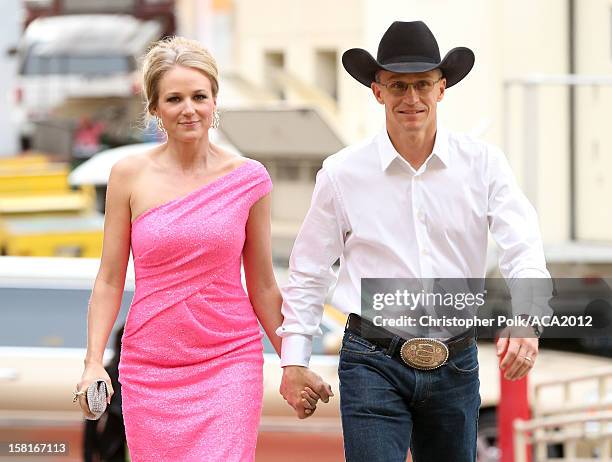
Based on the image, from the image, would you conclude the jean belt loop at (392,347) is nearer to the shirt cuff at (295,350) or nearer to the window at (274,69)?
the shirt cuff at (295,350)

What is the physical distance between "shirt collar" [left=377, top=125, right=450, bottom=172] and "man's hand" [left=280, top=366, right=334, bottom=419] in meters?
0.60

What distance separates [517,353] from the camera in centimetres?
380

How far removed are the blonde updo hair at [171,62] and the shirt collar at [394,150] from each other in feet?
1.55

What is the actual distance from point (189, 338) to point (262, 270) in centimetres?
30

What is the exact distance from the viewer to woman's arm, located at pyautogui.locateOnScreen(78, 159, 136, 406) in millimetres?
4074

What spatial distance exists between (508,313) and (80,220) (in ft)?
28.2

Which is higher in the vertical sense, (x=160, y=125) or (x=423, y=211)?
(x=160, y=125)

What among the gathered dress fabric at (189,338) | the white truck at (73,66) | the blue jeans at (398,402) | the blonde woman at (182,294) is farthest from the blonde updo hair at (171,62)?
the white truck at (73,66)

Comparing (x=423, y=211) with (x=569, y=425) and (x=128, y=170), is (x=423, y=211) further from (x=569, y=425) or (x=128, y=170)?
(x=569, y=425)

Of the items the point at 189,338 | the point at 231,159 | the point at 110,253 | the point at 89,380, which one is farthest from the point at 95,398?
the point at 231,159

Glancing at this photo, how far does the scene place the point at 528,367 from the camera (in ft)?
12.6

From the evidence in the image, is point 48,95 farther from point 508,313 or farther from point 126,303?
point 508,313

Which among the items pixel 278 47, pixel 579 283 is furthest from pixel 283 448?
pixel 278 47

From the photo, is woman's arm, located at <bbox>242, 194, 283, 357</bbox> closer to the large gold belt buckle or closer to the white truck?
the large gold belt buckle
